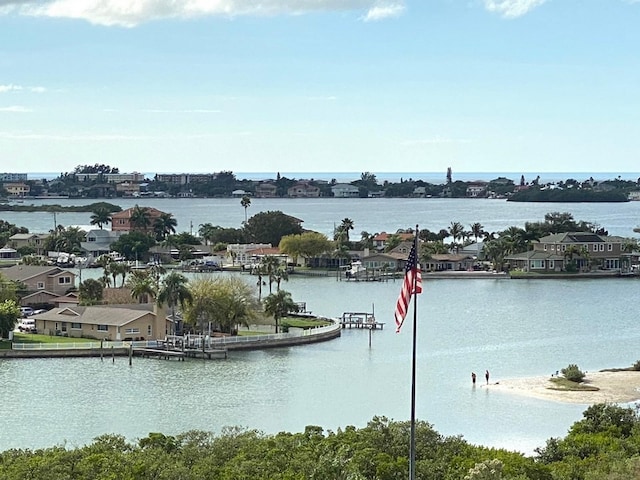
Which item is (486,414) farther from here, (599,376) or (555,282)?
(555,282)

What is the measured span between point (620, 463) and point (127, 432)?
1754cm

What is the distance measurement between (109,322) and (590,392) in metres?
24.2

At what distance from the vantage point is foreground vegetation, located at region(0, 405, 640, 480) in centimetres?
2773

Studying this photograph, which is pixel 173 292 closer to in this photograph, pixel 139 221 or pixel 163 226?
pixel 163 226

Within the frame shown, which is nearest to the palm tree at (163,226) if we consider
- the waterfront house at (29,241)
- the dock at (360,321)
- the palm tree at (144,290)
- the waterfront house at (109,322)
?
the waterfront house at (29,241)

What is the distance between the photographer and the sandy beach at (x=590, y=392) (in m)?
45.3

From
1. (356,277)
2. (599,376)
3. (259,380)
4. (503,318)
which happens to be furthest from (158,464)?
(356,277)

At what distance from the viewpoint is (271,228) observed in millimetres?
120688

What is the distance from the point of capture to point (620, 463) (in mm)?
28750

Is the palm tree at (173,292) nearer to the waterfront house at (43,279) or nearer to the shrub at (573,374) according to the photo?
the waterfront house at (43,279)

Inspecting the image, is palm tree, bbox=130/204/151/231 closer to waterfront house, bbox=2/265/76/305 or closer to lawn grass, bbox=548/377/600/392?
waterfront house, bbox=2/265/76/305

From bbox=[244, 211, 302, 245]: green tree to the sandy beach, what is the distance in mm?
71706

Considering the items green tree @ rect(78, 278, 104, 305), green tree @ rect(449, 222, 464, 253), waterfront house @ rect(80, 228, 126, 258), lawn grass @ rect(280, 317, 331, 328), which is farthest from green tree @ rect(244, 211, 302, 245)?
lawn grass @ rect(280, 317, 331, 328)

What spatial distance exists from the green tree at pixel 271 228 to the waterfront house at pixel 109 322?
5853 centimetres
